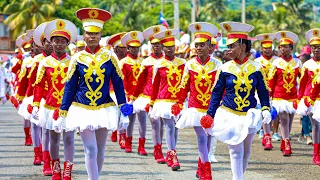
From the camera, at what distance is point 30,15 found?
6016 centimetres

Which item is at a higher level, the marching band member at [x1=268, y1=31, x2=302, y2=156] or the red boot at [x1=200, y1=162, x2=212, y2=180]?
the marching band member at [x1=268, y1=31, x2=302, y2=156]

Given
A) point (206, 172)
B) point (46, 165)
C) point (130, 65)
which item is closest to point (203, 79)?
point (206, 172)

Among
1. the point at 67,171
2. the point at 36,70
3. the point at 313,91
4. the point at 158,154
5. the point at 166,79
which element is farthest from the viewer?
the point at 158,154

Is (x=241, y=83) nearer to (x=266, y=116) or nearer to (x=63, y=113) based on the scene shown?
(x=266, y=116)

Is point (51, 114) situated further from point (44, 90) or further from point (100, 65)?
point (100, 65)

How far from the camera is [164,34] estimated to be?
13.2 meters

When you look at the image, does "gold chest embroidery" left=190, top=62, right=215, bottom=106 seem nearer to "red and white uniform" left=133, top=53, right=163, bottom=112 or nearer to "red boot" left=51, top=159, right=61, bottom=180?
"red boot" left=51, top=159, right=61, bottom=180

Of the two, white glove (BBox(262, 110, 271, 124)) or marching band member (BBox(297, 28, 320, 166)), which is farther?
marching band member (BBox(297, 28, 320, 166))

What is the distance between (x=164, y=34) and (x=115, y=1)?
89408 millimetres

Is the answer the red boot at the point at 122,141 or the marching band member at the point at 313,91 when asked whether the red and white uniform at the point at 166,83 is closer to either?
the marching band member at the point at 313,91

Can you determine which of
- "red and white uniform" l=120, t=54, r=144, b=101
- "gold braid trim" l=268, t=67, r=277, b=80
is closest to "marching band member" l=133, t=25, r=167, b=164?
"red and white uniform" l=120, t=54, r=144, b=101

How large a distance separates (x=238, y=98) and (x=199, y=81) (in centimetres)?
194

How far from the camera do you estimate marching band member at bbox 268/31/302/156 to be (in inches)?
591

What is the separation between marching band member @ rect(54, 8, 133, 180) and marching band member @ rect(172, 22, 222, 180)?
78.8 inches
